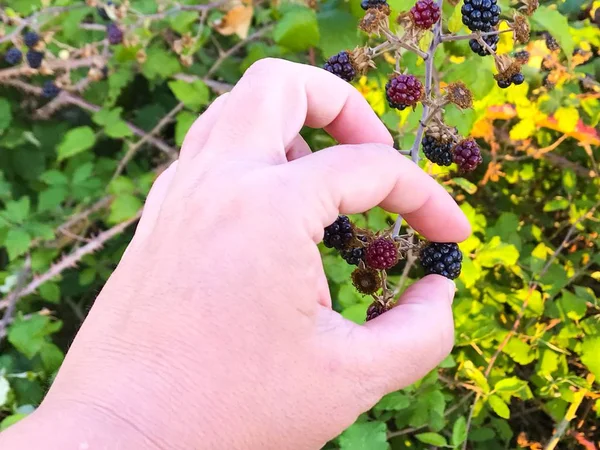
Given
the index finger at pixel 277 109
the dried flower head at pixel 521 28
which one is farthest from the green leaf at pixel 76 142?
the dried flower head at pixel 521 28

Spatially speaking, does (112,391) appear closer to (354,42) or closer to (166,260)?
(166,260)

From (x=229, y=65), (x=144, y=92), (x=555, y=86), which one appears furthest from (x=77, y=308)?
(x=555, y=86)

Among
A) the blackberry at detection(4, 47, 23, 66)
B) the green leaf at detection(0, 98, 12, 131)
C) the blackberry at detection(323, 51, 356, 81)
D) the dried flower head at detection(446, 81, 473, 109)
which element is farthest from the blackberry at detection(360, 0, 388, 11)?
the green leaf at detection(0, 98, 12, 131)

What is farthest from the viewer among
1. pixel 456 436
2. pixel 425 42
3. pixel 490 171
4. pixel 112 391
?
pixel 490 171

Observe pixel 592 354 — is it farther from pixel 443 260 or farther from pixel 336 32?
pixel 336 32

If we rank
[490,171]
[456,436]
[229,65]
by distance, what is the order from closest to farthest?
[456,436] < [490,171] < [229,65]

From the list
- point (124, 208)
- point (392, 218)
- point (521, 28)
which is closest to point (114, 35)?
point (124, 208)
